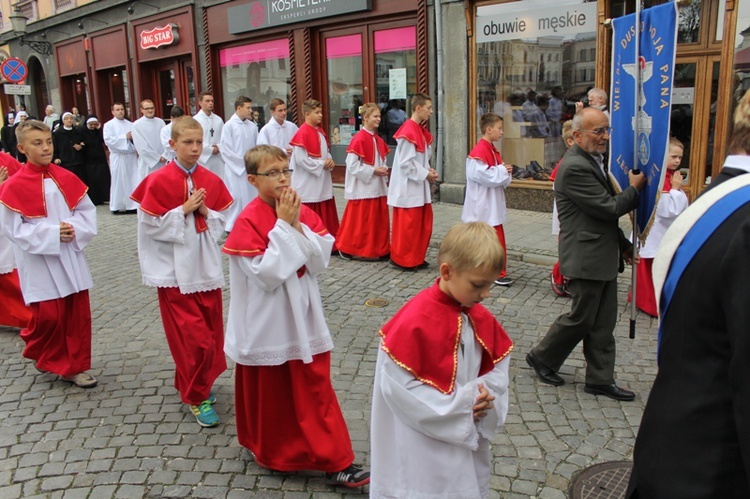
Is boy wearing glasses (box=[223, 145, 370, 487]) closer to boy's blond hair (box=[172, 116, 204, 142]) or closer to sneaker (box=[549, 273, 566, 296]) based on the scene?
boy's blond hair (box=[172, 116, 204, 142])

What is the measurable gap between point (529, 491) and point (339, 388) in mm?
1662

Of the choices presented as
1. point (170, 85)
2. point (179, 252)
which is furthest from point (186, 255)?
point (170, 85)

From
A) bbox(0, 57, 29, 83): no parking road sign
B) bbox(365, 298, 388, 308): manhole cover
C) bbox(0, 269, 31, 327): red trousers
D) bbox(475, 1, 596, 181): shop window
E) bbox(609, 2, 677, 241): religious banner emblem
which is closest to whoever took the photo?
bbox(609, 2, 677, 241): religious banner emblem

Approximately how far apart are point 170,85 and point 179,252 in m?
15.8

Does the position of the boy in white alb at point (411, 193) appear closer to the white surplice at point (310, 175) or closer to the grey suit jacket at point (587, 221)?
the white surplice at point (310, 175)

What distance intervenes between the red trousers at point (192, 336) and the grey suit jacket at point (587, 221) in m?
2.32

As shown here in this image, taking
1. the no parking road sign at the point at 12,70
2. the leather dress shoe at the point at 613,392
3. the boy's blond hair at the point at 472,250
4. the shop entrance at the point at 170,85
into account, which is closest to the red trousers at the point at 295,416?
the boy's blond hair at the point at 472,250

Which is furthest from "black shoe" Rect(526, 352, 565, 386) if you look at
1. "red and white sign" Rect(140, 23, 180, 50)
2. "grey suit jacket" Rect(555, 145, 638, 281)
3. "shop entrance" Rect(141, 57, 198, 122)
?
→ "red and white sign" Rect(140, 23, 180, 50)

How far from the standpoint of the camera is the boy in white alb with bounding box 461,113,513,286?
6.94m

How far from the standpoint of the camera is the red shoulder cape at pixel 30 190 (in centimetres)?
457

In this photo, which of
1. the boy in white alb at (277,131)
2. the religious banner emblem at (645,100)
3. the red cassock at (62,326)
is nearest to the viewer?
the religious banner emblem at (645,100)

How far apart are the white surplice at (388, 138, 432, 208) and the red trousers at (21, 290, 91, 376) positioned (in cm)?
399

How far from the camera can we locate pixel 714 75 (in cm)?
939

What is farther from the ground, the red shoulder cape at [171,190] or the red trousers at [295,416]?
the red shoulder cape at [171,190]
